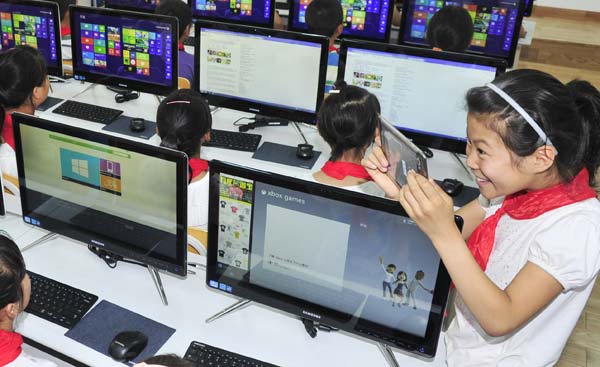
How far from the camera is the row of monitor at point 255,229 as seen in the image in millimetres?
1398

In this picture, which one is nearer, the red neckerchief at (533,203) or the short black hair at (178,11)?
the red neckerchief at (533,203)

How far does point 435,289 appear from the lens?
1.38 metres

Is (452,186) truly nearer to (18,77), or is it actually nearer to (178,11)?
(18,77)

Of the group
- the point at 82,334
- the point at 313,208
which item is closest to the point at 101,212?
the point at 82,334

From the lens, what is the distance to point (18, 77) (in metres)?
2.61

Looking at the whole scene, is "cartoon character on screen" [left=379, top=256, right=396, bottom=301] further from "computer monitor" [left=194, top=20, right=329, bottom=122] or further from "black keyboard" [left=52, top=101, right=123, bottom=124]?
"black keyboard" [left=52, top=101, right=123, bottom=124]

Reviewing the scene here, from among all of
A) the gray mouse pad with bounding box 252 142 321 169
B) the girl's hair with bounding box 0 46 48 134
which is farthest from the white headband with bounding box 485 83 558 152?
the girl's hair with bounding box 0 46 48 134

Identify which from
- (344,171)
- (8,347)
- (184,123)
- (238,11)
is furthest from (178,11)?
(8,347)

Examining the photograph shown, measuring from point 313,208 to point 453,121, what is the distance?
1406 millimetres

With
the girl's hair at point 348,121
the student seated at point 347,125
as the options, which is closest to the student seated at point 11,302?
the student seated at point 347,125

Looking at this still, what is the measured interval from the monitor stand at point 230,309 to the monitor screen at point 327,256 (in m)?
0.10

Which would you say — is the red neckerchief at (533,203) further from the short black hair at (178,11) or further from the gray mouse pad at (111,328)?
the short black hair at (178,11)

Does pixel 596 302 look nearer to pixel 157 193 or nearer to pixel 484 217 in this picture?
pixel 484 217

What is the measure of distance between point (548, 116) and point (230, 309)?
1.00 meters
